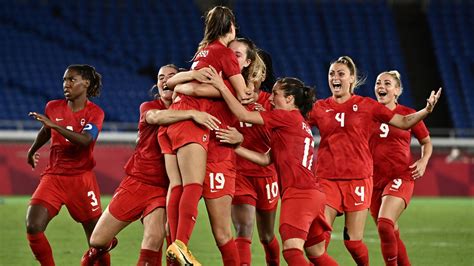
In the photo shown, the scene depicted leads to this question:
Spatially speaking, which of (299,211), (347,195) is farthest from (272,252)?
(299,211)

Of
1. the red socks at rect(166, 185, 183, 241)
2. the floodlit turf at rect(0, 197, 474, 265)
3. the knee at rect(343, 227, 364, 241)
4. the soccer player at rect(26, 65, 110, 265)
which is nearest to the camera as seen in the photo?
the red socks at rect(166, 185, 183, 241)

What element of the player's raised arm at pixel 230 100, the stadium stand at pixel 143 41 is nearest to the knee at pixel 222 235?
the player's raised arm at pixel 230 100

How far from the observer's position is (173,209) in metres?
7.70

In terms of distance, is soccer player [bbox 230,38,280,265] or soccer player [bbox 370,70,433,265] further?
soccer player [bbox 370,70,433,265]

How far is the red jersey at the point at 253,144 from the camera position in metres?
9.09

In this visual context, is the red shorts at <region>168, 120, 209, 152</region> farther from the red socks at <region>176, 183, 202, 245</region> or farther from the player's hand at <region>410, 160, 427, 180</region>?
the player's hand at <region>410, 160, 427, 180</region>

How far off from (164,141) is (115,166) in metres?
13.9

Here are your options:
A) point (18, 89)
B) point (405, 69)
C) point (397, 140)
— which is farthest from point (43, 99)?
point (397, 140)

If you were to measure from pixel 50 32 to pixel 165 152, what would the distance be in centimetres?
2340

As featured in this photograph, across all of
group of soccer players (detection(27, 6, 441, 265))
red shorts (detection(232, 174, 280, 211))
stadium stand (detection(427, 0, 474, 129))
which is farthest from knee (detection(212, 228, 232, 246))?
stadium stand (detection(427, 0, 474, 129))

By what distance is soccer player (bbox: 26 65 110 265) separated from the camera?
8.74m

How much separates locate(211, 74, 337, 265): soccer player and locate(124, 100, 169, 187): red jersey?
0.67m

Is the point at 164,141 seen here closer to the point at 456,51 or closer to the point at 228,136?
the point at 228,136

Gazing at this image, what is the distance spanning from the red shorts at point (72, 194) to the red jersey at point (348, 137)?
7.33 ft
